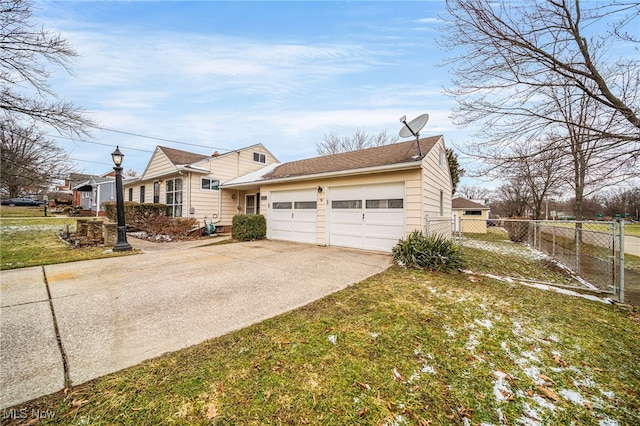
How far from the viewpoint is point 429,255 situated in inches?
225

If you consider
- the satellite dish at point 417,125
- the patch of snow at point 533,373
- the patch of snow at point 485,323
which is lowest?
the patch of snow at point 533,373

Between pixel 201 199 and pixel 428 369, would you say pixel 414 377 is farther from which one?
pixel 201 199

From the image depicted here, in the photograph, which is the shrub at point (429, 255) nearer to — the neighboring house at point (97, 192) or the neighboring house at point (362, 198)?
the neighboring house at point (362, 198)

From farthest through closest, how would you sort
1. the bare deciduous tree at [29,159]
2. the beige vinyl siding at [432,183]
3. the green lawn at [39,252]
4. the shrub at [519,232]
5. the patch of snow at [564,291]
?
the shrub at [519,232]
the bare deciduous tree at [29,159]
the beige vinyl siding at [432,183]
the green lawn at [39,252]
the patch of snow at [564,291]

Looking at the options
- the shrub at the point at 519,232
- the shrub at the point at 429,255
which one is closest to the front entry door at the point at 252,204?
the shrub at the point at 429,255

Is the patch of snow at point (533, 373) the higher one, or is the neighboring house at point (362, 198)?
the neighboring house at point (362, 198)

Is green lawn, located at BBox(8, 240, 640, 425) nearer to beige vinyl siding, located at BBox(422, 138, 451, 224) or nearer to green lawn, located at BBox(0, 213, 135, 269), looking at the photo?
beige vinyl siding, located at BBox(422, 138, 451, 224)

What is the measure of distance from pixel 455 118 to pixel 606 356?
15.1 feet

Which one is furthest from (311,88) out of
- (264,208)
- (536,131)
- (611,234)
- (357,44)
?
(611,234)

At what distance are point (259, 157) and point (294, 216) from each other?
6732mm

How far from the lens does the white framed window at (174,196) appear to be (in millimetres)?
12614

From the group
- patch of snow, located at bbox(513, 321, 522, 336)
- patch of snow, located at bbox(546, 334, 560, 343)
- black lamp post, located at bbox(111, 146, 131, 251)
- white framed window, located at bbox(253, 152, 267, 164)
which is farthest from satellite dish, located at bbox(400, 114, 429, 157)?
white framed window, located at bbox(253, 152, 267, 164)

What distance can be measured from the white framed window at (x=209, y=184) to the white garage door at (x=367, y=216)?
7.29 m

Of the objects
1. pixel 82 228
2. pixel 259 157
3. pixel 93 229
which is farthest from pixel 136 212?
pixel 259 157
